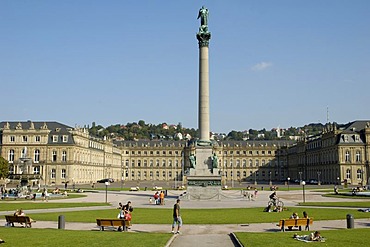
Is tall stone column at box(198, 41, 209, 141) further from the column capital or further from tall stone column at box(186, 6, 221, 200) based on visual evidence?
the column capital

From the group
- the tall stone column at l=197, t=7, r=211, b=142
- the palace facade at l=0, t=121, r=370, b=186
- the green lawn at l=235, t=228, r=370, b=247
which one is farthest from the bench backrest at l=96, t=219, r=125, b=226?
the palace facade at l=0, t=121, r=370, b=186

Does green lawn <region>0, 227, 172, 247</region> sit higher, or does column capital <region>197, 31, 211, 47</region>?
column capital <region>197, 31, 211, 47</region>

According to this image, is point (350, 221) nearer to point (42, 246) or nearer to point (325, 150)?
point (42, 246)

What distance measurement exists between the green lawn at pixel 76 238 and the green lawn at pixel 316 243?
171 inches

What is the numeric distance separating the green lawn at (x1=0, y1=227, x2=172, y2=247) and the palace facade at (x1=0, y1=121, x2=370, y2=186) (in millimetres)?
52633

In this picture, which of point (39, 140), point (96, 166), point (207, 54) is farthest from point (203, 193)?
point (96, 166)

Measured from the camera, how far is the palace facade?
116m

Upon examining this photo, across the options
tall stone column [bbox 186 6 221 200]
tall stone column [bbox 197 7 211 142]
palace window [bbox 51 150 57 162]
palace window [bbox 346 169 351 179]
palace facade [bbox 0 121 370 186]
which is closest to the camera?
tall stone column [bbox 186 6 221 200]

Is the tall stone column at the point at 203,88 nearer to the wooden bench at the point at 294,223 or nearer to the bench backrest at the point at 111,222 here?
the wooden bench at the point at 294,223

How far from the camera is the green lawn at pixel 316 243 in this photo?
19.9 m

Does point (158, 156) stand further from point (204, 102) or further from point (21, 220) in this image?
point (21, 220)

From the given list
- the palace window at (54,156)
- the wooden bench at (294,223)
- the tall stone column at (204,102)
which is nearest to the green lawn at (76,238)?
the wooden bench at (294,223)

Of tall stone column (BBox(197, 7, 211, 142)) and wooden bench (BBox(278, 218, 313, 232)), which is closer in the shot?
wooden bench (BBox(278, 218, 313, 232))

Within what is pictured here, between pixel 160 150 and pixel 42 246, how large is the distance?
16679 cm
